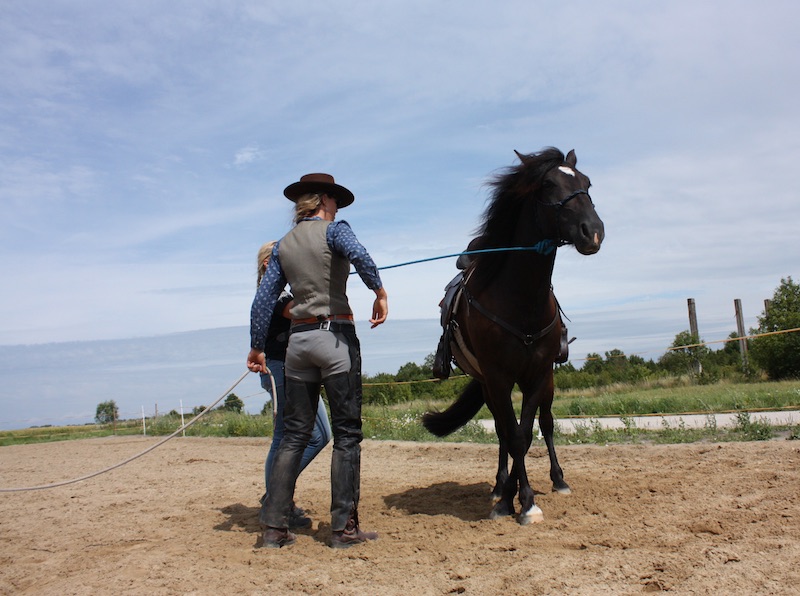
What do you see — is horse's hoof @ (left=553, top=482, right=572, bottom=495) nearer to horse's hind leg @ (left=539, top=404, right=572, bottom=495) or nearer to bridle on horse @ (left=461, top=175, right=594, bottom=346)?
horse's hind leg @ (left=539, top=404, right=572, bottom=495)

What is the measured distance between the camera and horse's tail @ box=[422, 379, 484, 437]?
647 centimetres

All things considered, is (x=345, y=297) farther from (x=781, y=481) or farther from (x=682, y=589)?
(x=781, y=481)

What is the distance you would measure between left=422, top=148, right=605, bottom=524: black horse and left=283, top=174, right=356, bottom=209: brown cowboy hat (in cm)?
114

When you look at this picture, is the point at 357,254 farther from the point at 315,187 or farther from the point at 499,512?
the point at 499,512

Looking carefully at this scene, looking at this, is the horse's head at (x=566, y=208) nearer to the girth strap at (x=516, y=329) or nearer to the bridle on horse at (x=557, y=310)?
the bridle on horse at (x=557, y=310)

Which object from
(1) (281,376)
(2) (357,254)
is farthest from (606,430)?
(2) (357,254)

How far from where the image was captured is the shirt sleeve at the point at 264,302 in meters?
4.23

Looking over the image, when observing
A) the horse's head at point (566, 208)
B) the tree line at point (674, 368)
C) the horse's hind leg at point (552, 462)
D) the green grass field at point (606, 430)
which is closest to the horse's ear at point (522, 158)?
the horse's head at point (566, 208)

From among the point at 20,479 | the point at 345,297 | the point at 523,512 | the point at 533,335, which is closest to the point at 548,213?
the point at 533,335

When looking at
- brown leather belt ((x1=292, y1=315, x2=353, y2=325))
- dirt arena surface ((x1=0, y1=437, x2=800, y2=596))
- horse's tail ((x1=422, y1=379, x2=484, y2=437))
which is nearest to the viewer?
dirt arena surface ((x1=0, y1=437, x2=800, y2=596))

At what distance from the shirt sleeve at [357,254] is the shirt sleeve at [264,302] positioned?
436mm

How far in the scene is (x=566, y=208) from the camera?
4207 mm

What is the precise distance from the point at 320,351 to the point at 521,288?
148cm

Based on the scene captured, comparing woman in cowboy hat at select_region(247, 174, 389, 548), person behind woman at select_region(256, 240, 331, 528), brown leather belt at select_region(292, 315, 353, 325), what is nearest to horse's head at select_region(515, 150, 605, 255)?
woman in cowboy hat at select_region(247, 174, 389, 548)
